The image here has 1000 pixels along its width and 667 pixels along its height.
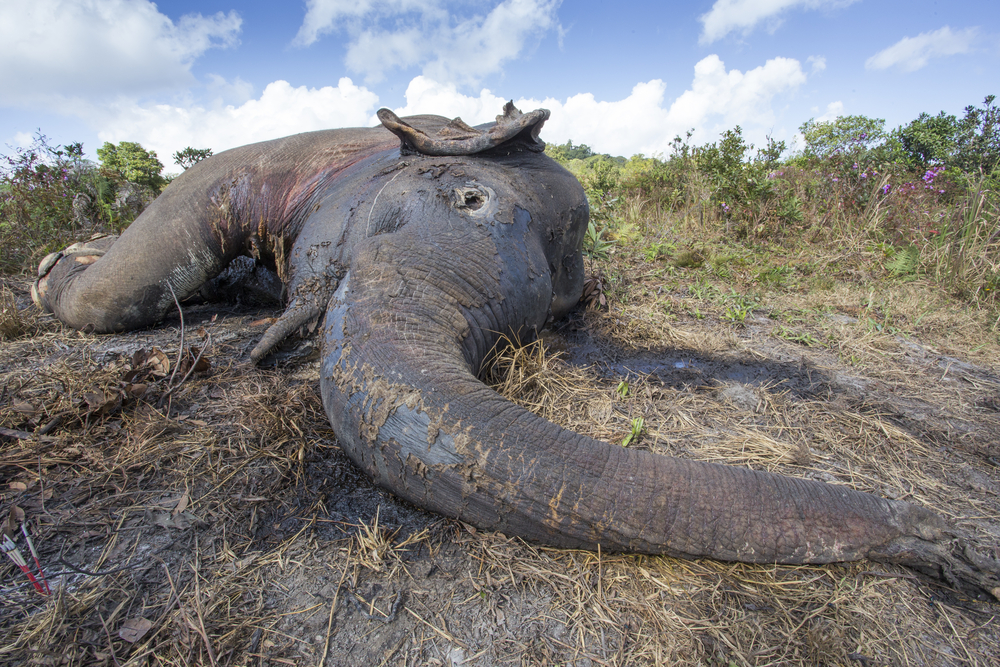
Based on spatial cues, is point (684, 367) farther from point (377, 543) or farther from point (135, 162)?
point (135, 162)

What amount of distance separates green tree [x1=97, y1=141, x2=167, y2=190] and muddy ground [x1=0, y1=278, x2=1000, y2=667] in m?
5.13

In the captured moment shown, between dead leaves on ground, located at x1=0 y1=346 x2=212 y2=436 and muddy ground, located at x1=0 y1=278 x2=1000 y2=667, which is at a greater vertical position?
dead leaves on ground, located at x1=0 y1=346 x2=212 y2=436

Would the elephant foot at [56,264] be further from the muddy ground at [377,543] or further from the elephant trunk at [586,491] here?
the elephant trunk at [586,491]

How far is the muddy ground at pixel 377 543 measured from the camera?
1.21m

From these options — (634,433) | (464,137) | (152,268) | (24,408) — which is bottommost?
(634,433)

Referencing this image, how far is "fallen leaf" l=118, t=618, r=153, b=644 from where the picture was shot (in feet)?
3.76

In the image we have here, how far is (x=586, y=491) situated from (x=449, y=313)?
0.85 meters

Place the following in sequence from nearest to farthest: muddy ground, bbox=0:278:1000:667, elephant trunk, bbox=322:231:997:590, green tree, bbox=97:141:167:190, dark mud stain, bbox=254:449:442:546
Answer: muddy ground, bbox=0:278:1000:667 → elephant trunk, bbox=322:231:997:590 → dark mud stain, bbox=254:449:442:546 → green tree, bbox=97:141:167:190

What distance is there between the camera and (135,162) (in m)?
6.84

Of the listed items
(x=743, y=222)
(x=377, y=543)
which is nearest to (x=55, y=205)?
(x=377, y=543)

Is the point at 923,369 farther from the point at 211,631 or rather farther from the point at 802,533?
the point at 211,631

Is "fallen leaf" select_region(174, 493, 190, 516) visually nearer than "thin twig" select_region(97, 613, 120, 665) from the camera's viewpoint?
No

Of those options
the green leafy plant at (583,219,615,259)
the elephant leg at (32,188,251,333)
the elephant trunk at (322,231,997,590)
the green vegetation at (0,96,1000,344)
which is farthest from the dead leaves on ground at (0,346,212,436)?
the green leafy plant at (583,219,615,259)

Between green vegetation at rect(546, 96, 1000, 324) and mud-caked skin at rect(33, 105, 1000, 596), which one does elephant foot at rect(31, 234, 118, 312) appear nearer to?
mud-caked skin at rect(33, 105, 1000, 596)
